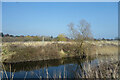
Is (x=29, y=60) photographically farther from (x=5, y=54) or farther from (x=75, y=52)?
(x=75, y=52)

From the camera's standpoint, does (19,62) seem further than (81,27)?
No

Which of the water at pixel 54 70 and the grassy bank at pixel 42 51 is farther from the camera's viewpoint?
the grassy bank at pixel 42 51

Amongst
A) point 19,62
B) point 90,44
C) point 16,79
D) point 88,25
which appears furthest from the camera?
point 88,25

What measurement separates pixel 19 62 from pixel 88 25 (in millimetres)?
10365

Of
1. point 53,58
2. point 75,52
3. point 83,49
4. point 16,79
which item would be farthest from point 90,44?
point 16,79

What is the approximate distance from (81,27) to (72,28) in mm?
1347

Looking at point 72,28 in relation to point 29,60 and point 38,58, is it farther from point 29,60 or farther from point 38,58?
point 29,60

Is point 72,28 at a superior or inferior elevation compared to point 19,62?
superior

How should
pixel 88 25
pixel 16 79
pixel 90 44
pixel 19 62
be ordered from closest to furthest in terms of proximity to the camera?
pixel 16 79, pixel 19 62, pixel 90 44, pixel 88 25

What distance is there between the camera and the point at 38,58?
11.2m

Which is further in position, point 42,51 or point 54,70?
point 42,51

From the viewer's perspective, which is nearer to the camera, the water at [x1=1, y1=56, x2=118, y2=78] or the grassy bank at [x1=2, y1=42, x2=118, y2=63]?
the water at [x1=1, y1=56, x2=118, y2=78]

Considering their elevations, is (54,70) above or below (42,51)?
below

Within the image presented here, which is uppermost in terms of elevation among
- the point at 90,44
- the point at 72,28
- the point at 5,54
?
the point at 72,28
